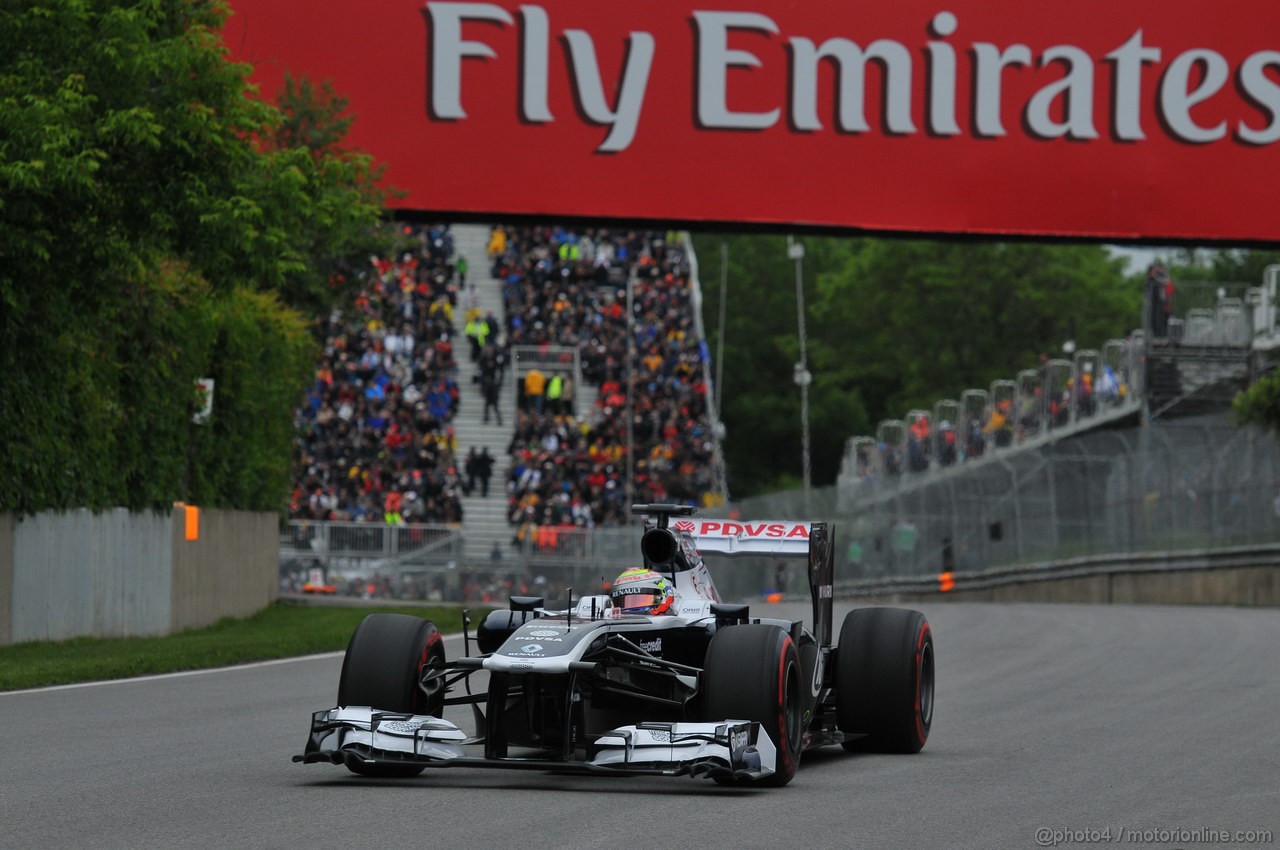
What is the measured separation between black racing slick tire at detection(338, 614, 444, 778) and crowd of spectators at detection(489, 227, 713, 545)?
3383 cm

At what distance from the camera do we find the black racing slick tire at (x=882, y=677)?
36.4 feet

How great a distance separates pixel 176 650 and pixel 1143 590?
64.7 ft

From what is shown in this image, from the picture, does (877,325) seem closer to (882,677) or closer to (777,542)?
(777,542)

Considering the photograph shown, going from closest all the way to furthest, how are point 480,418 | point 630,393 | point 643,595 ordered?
point 643,595 < point 480,418 < point 630,393

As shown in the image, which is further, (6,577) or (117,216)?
(6,577)

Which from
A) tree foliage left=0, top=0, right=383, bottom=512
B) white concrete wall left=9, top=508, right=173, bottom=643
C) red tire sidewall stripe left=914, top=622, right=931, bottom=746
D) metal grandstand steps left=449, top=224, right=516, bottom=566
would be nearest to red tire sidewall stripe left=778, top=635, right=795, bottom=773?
red tire sidewall stripe left=914, top=622, right=931, bottom=746

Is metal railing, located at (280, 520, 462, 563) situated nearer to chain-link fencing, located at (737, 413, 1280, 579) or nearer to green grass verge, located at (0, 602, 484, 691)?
chain-link fencing, located at (737, 413, 1280, 579)

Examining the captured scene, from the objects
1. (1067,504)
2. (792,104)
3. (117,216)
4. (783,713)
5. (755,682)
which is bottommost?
(783,713)

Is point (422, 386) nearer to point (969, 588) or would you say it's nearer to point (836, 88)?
point (969, 588)

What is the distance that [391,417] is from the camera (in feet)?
158

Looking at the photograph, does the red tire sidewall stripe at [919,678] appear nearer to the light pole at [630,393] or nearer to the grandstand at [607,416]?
the grandstand at [607,416]

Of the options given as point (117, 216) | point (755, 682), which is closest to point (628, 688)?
point (755, 682)

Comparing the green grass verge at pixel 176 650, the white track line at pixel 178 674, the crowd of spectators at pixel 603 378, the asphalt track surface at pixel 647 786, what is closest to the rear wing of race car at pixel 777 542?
the asphalt track surface at pixel 647 786

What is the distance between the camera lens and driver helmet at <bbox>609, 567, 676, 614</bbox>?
10312 millimetres
